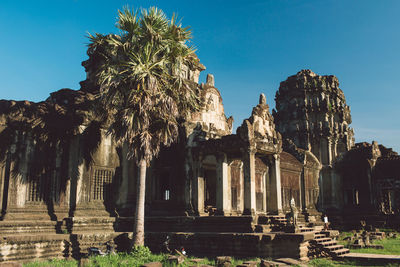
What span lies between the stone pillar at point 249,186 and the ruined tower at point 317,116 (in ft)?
82.4

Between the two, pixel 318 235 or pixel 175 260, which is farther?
pixel 318 235

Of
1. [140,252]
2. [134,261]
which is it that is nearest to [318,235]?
[140,252]

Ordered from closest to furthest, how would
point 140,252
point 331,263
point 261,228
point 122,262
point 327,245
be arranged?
point 122,262 < point 331,263 < point 140,252 < point 261,228 < point 327,245

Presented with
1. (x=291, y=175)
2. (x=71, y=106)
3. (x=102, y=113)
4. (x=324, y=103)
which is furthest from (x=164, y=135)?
(x=324, y=103)

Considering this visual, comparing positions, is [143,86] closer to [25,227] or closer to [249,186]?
[249,186]

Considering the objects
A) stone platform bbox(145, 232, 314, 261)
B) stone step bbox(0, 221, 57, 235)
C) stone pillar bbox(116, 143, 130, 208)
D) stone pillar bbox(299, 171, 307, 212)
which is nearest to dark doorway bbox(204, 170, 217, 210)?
stone pillar bbox(116, 143, 130, 208)

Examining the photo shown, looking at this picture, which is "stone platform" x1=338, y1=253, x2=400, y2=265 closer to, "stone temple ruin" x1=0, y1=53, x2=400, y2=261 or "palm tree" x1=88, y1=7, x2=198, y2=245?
"stone temple ruin" x1=0, y1=53, x2=400, y2=261

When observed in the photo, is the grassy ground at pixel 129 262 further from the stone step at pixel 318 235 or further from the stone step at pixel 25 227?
the stone step at pixel 25 227

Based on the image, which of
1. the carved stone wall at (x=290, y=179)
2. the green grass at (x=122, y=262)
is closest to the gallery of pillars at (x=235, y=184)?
the carved stone wall at (x=290, y=179)

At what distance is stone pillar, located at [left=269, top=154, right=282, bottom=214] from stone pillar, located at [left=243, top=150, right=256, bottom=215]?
8.79ft

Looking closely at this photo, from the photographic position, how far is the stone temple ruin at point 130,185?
55.5 feet

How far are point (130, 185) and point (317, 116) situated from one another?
93.6 ft

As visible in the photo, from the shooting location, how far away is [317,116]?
1748 inches

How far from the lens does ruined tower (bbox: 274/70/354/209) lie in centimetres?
4350
